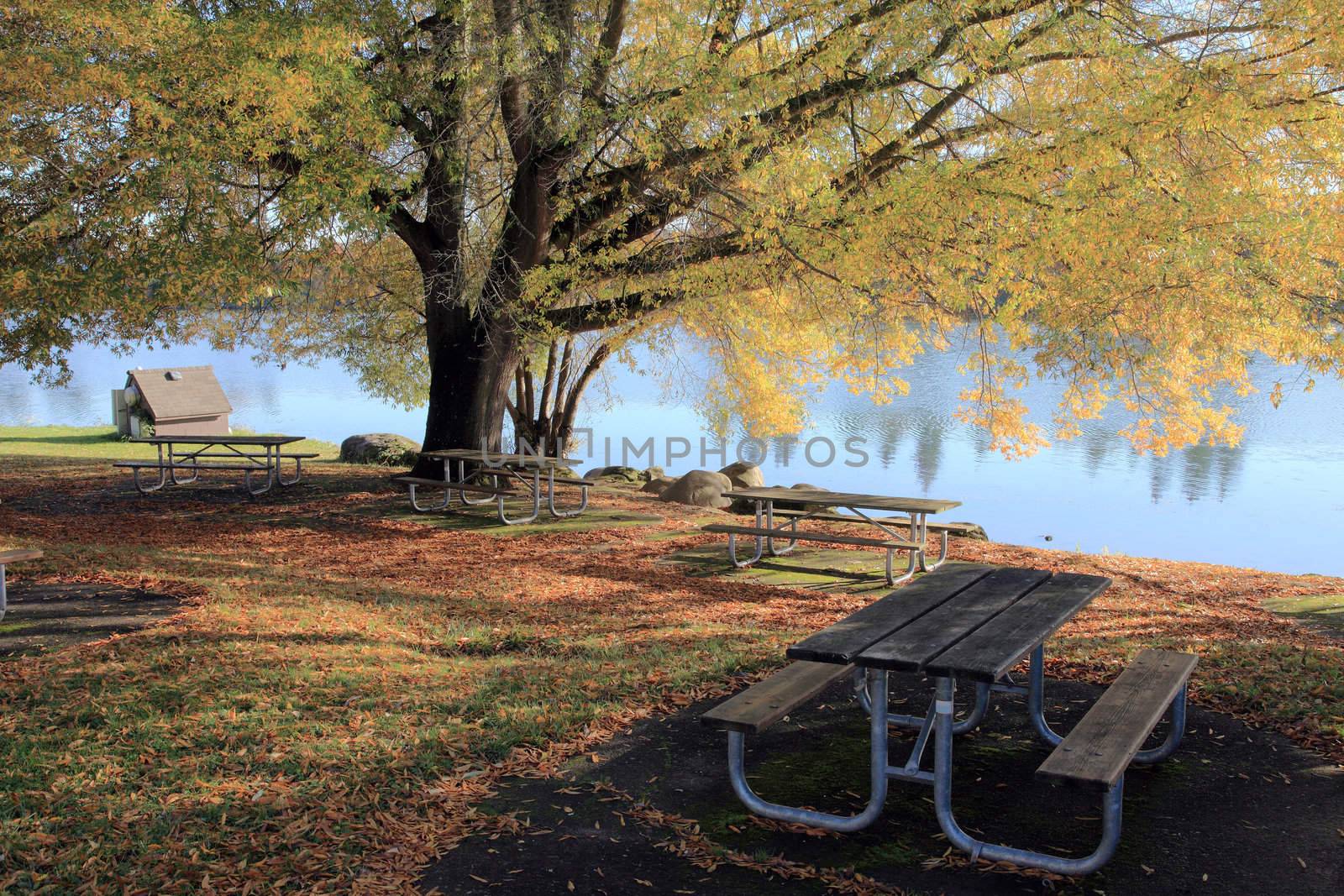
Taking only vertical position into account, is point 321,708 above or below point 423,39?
below

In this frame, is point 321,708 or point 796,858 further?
point 321,708

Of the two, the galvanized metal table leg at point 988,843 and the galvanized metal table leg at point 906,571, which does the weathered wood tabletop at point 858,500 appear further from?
the galvanized metal table leg at point 988,843

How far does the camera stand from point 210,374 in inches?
856

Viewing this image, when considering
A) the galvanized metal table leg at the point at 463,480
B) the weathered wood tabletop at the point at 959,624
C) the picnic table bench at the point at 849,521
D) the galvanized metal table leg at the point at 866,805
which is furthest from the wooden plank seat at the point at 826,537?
the galvanized metal table leg at the point at 866,805

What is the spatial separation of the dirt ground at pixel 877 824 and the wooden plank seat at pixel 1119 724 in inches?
12.8

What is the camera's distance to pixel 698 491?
47.1 feet

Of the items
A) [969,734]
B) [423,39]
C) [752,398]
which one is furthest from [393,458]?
[969,734]

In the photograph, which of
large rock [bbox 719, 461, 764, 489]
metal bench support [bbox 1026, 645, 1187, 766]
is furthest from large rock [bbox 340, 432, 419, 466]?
metal bench support [bbox 1026, 645, 1187, 766]

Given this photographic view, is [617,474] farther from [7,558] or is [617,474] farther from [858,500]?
[7,558]

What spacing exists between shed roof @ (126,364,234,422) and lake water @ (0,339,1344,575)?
2.23 metres

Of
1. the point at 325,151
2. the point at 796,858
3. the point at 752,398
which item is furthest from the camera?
the point at 752,398

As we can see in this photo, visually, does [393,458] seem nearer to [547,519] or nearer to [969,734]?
[547,519]

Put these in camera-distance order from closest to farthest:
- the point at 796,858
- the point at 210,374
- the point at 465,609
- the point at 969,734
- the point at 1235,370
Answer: the point at 796,858 < the point at 969,734 < the point at 465,609 < the point at 1235,370 < the point at 210,374

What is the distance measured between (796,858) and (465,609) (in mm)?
4157
